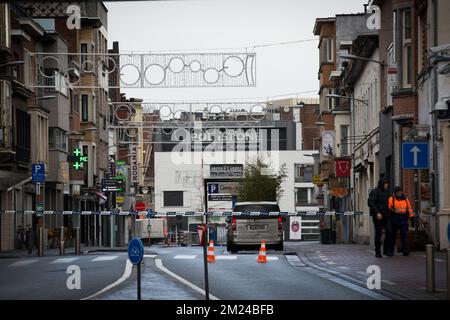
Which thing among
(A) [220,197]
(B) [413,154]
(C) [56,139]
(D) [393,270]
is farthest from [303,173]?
(D) [393,270]

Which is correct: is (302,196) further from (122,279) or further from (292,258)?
(122,279)

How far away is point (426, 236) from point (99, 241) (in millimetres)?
28801

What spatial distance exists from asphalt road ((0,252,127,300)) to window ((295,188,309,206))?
342 ft

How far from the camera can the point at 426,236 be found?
35.4 meters

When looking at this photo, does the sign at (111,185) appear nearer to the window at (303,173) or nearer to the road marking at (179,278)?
the road marking at (179,278)

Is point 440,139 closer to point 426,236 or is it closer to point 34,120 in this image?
point 426,236

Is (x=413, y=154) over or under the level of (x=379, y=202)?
over

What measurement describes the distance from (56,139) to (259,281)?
42.0m

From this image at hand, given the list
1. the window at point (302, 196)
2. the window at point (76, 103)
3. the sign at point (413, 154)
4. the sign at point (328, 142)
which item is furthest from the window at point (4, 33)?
the window at point (302, 196)

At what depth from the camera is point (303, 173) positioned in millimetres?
136250

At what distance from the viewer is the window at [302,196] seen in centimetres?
13375

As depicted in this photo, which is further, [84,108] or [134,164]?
[134,164]

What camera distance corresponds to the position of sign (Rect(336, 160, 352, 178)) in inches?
2608
